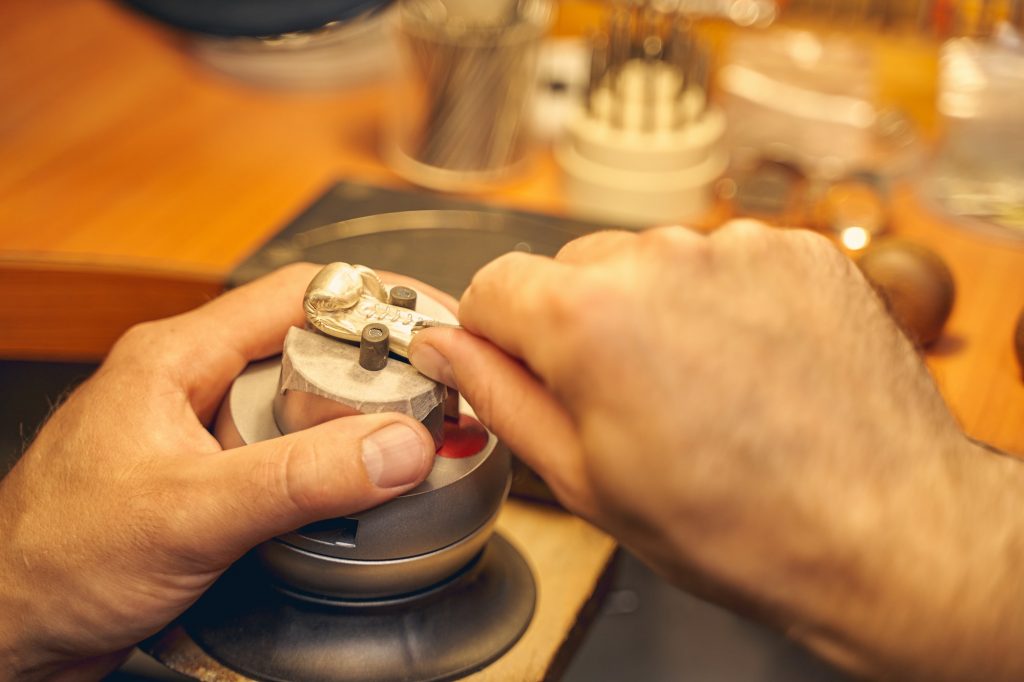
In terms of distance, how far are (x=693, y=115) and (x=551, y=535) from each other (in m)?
0.52

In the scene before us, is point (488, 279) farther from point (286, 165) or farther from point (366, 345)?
point (286, 165)

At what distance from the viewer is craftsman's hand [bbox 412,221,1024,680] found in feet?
1.41

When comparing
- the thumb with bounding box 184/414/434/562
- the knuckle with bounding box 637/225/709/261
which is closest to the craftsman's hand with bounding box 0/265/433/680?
the thumb with bounding box 184/414/434/562

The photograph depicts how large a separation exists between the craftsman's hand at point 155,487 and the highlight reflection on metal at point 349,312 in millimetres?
53

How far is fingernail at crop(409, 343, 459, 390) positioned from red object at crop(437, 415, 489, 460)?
0.04 m

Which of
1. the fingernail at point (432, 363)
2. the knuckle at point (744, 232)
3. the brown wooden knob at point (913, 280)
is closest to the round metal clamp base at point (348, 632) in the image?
the fingernail at point (432, 363)

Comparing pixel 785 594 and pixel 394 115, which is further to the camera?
pixel 394 115

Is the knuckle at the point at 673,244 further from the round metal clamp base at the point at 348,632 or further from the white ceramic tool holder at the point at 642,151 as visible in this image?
the white ceramic tool holder at the point at 642,151

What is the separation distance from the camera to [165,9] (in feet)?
2.73

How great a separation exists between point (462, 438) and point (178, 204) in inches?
21.2

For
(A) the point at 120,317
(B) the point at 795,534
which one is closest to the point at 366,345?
(B) the point at 795,534

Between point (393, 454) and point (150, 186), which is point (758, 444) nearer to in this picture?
point (393, 454)

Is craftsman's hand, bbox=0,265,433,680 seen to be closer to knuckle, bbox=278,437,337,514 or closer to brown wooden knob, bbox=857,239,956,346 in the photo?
knuckle, bbox=278,437,337,514

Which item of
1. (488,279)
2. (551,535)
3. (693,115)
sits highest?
(488,279)
